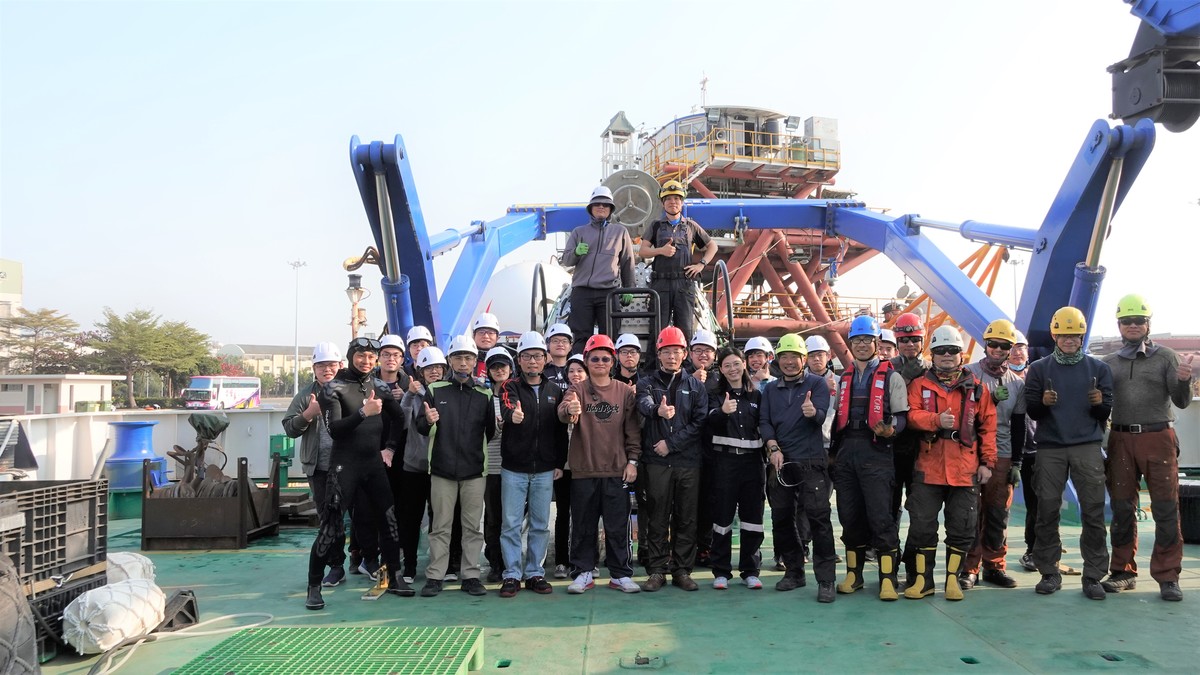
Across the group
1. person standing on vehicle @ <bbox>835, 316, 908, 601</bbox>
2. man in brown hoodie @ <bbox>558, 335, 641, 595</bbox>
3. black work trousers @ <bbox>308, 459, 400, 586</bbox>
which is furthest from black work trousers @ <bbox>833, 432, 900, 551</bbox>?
black work trousers @ <bbox>308, 459, 400, 586</bbox>

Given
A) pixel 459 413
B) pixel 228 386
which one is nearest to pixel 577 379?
pixel 459 413

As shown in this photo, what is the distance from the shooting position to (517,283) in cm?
1539

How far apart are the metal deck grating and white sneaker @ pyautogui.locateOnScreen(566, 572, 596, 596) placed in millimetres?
1515

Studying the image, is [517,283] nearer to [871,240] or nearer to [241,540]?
[871,240]

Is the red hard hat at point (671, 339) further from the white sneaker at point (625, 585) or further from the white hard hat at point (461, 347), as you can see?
the white sneaker at point (625, 585)

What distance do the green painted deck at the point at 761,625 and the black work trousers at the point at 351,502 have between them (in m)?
0.32

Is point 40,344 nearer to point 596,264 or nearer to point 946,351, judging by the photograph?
point 596,264

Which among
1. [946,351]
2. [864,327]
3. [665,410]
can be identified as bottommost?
[665,410]

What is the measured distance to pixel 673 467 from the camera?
235 inches

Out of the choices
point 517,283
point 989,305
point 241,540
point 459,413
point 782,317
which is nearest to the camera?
point 459,413

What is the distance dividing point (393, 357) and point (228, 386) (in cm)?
4085

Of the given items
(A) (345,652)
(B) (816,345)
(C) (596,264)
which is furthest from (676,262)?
(A) (345,652)

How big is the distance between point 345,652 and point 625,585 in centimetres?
231

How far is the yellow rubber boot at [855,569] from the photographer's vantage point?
571 centimetres
